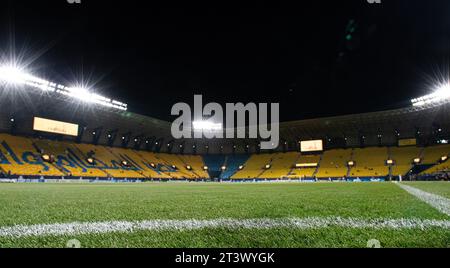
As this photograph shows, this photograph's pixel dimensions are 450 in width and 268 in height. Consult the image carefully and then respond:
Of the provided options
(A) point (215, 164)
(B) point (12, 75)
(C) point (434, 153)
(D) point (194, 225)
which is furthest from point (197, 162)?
(D) point (194, 225)

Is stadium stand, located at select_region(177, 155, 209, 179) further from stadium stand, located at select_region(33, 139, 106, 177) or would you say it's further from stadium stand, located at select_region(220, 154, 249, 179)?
stadium stand, located at select_region(33, 139, 106, 177)

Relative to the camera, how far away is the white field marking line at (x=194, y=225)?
2.72 meters

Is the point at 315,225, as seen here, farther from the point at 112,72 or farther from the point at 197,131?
the point at 197,131

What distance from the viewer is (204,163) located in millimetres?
67000

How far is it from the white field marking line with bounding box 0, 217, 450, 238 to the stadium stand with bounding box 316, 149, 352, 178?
46.6 meters

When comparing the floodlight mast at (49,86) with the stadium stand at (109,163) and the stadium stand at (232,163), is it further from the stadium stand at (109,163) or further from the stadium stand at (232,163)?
the stadium stand at (232,163)

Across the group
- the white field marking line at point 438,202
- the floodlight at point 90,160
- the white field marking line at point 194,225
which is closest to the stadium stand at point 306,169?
the floodlight at point 90,160

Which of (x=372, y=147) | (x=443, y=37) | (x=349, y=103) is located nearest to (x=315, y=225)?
(x=443, y=37)

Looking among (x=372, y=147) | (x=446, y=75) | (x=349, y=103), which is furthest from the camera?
(x=372, y=147)

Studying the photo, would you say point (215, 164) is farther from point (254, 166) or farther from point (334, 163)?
point (334, 163)

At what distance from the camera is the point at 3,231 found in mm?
2723

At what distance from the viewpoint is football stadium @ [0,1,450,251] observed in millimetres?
2443

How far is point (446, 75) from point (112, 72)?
147 feet

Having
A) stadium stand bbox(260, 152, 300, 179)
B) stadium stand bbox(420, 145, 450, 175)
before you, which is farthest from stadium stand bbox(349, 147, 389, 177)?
Answer: stadium stand bbox(260, 152, 300, 179)
